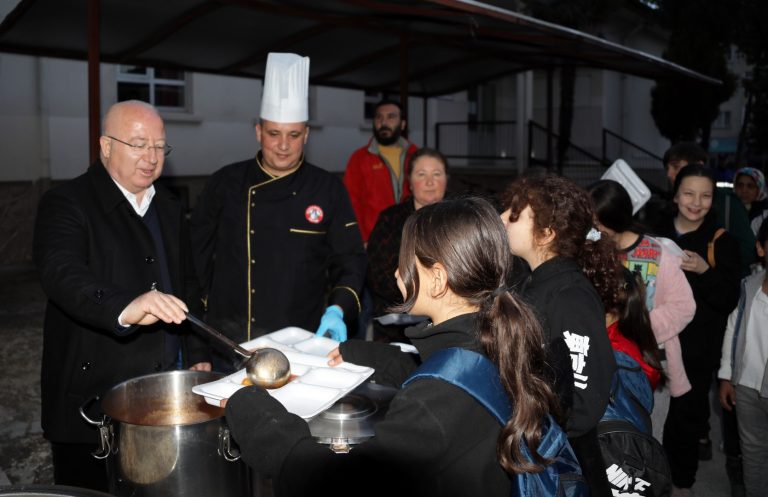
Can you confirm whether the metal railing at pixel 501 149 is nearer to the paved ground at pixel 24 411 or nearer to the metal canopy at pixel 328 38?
the metal canopy at pixel 328 38

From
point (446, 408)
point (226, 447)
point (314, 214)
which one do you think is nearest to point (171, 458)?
point (226, 447)

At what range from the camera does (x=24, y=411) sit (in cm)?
496

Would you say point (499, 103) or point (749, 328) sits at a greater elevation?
point (499, 103)

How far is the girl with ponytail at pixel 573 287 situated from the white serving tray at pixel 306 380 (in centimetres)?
63

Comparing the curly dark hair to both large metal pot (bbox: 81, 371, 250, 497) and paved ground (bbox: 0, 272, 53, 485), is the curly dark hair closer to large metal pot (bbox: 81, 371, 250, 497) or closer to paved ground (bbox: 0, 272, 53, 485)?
large metal pot (bbox: 81, 371, 250, 497)

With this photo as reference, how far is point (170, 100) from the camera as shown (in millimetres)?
12133

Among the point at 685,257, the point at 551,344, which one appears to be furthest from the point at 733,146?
the point at 551,344

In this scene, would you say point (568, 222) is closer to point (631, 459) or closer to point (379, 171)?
point (631, 459)

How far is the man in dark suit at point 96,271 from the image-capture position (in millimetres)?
2492

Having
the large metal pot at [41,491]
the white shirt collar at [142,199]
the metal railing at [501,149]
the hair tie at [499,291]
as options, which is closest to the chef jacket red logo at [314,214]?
the white shirt collar at [142,199]

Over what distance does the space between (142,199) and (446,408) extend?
1.76 meters

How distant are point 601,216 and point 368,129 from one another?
39.5 ft

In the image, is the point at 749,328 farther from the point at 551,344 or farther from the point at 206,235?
the point at 206,235

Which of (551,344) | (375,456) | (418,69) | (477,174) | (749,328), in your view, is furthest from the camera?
(477,174)
